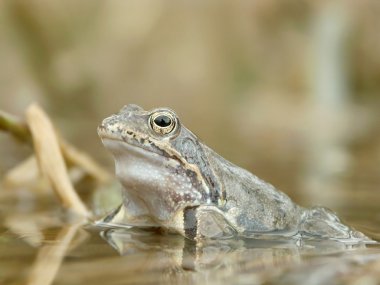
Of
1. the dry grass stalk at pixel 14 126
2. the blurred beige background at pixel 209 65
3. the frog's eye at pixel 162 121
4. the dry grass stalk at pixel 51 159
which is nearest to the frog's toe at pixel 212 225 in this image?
the frog's eye at pixel 162 121

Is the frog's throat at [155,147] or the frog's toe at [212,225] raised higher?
the frog's throat at [155,147]

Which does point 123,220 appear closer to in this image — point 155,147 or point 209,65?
point 155,147

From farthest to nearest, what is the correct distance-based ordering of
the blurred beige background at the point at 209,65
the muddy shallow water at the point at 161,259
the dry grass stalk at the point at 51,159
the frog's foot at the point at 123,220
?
1. the blurred beige background at the point at 209,65
2. the dry grass stalk at the point at 51,159
3. the frog's foot at the point at 123,220
4. the muddy shallow water at the point at 161,259

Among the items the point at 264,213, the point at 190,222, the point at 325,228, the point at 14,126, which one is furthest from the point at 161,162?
the point at 14,126

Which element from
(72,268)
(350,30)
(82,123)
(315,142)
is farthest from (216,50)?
(72,268)

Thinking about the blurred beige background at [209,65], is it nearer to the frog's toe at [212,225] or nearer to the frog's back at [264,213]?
the frog's back at [264,213]

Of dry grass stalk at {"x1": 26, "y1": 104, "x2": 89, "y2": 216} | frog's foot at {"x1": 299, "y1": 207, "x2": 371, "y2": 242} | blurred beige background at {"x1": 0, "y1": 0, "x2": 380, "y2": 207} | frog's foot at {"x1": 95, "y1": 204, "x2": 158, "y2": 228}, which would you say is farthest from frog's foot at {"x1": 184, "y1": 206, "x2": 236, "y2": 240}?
blurred beige background at {"x1": 0, "y1": 0, "x2": 380, "y2": 207}
